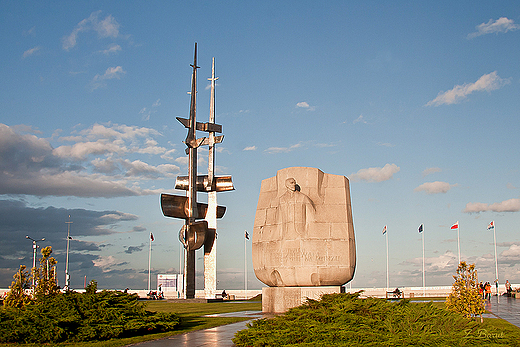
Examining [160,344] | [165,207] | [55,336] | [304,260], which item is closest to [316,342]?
[160,344]

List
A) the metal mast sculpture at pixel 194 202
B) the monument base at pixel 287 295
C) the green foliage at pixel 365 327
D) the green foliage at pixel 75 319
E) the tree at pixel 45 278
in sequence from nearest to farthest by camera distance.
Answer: the green foliage at pixel 365 327 < the green foliage at pixel 75 319 < the tree at pixel 45 278 < the monument base at pixel 287 295 < the metal mast sculpture at pixel 194 202

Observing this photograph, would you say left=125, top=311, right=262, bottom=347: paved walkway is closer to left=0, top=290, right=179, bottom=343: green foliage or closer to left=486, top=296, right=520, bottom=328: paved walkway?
left=0, top=290, right=179, bottom=343: green foliage

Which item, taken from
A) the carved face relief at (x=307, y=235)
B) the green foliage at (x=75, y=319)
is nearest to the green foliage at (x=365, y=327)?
the green foliage at (x=75, y=319)

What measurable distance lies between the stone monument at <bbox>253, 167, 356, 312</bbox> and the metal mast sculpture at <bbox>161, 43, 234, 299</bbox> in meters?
14.2

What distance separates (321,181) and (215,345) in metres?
7.68

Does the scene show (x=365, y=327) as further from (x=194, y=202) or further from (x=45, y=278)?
(x=194, y=202)

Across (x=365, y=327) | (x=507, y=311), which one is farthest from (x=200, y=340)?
(x=507, y=311)

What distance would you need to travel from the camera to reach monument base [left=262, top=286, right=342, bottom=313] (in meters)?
13.6

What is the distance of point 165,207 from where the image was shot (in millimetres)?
28656

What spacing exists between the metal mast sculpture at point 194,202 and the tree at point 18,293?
17.4 meters

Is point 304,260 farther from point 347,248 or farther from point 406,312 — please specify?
point 406,312

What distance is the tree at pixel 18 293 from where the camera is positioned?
10.4m

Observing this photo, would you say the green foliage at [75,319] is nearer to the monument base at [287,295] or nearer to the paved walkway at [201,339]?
the paved walkway at [201,339]

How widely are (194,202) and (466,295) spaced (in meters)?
20.6
